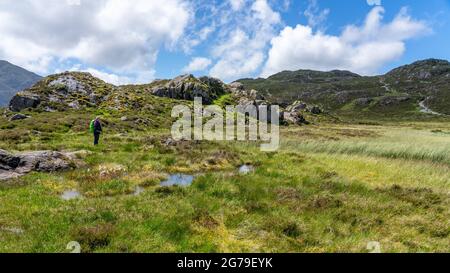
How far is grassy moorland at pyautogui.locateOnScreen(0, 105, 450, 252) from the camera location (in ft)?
37.3

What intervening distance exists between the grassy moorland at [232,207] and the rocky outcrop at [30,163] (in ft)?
3.51

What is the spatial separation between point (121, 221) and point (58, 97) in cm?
6405

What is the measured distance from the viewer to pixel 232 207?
1511 cm

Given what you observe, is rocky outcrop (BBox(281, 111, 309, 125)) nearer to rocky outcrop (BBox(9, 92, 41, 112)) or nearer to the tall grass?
rocky outcrop (BBox(9, 92, 41, 112))

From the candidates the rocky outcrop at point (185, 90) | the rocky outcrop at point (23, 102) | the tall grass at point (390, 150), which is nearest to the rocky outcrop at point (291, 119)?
the rocky outcrop at point (185, 90)

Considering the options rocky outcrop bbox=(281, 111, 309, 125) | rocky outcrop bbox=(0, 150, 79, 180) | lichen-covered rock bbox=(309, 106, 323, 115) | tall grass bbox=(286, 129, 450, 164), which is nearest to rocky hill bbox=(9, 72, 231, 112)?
rocky outcrop bbox=(281, 111, 309, 125)

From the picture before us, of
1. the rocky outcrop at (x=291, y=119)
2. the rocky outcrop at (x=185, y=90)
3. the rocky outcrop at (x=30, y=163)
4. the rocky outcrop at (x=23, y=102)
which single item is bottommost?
the rocky outcrop at (x=30, y=163)

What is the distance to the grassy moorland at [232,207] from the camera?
1137cm

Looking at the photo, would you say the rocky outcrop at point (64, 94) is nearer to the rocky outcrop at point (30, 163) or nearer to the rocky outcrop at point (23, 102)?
the rocky outcrop at point (23, 102)

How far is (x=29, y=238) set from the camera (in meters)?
11.0

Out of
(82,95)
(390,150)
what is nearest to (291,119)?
(82,95)

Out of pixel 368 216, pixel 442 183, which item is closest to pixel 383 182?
pixel 442 183

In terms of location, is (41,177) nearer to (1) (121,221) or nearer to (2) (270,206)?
(1) (121,221)
